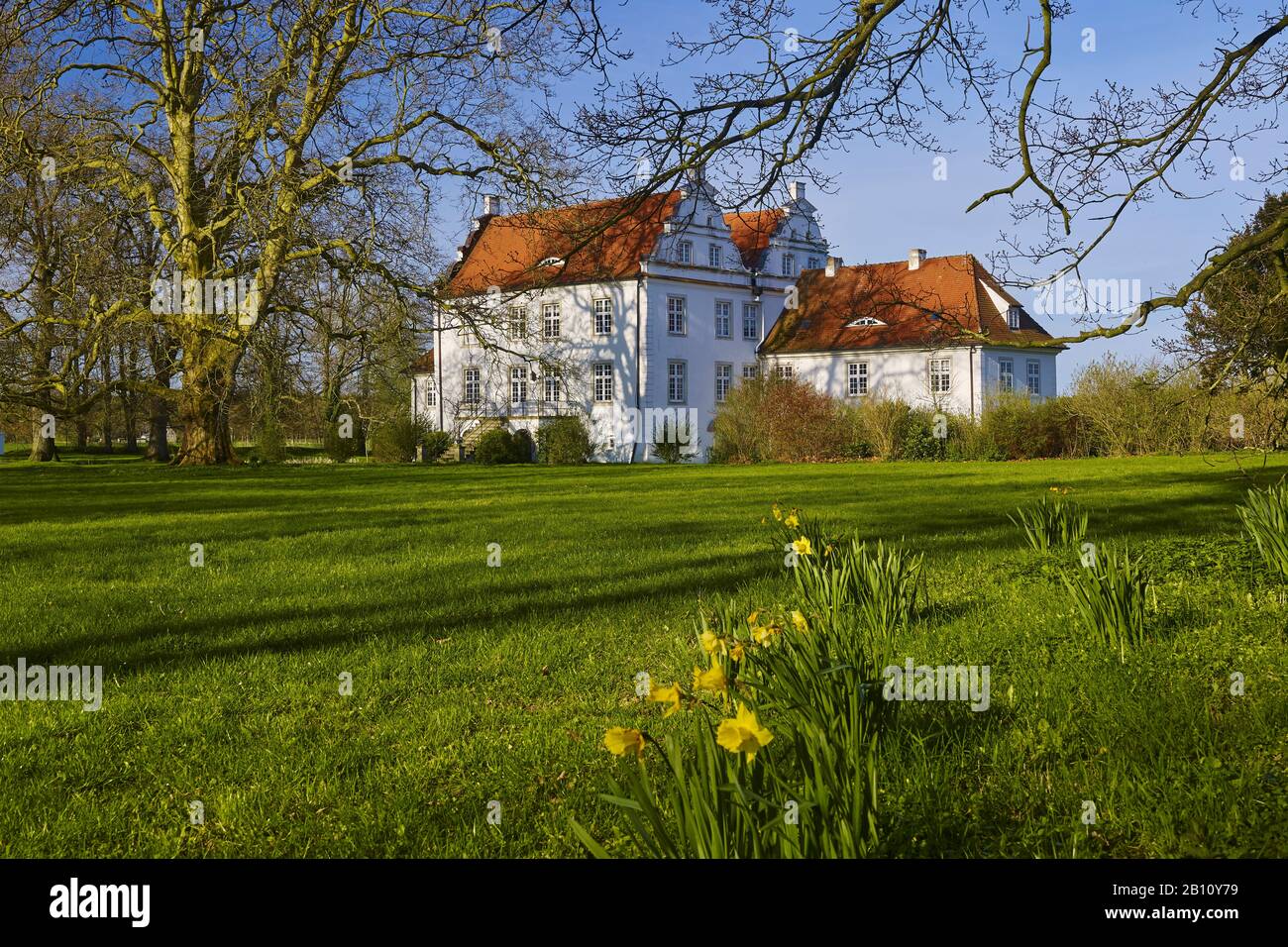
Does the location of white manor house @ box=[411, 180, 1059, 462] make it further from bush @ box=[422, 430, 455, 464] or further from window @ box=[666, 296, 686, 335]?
bush @ box=[422, 430, 455, 464]

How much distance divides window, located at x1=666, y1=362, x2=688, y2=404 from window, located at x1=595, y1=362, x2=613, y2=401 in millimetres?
2221

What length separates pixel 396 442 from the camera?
37.9m

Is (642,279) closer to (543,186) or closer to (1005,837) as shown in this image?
(543,186)

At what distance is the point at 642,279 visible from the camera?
1689 inches

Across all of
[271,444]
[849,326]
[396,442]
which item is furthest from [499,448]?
[849,326]

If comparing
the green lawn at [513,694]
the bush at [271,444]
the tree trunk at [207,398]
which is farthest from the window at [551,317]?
Result: the green lawn at [513,694]

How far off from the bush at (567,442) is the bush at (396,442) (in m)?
4.55

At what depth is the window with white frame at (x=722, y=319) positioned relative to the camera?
45.8m

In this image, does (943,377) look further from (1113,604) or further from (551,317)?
(1113,604)

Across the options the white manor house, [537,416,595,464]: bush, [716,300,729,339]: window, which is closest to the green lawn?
[537,416,595,464]: bush

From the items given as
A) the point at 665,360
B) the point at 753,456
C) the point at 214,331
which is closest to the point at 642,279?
the point at 665,360

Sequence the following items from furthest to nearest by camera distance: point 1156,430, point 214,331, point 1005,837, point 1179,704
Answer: point 1156,430
point 214,331
point 1179,704
point 1005,837

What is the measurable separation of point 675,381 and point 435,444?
953cm
